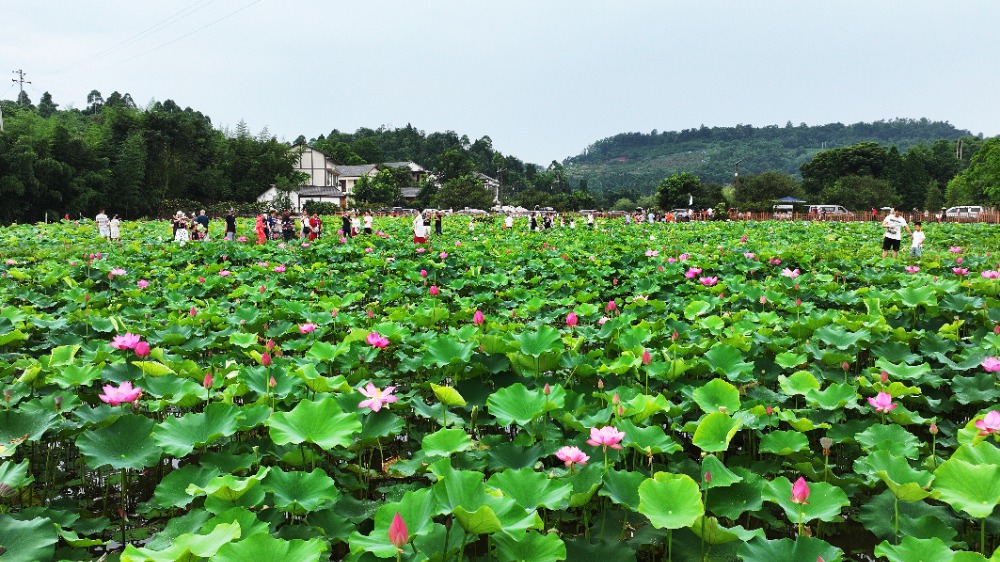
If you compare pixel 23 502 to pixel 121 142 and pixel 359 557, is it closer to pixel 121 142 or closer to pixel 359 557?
pixel 359 557

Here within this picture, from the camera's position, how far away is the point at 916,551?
1.41m

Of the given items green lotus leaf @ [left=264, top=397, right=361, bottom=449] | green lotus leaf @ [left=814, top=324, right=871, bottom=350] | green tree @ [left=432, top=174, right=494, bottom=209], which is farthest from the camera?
green tree @ [left=432, top=174, right=494, bottom=209]

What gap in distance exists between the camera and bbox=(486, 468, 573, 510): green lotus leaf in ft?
5.17

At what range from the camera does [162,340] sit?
3.48m

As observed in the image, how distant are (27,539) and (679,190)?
151ft

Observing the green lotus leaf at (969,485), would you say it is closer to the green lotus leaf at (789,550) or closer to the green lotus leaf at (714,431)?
the green lotus leaf at (789,550)

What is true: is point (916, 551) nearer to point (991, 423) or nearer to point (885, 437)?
point (991, 423)

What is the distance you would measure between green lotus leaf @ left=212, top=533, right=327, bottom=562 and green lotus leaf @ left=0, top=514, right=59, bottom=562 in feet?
1.82

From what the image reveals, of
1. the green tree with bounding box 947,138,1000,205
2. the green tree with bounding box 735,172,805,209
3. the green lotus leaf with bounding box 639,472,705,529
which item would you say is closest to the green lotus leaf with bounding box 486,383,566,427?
the green lotus leaf with bounding box 639,472,705,529

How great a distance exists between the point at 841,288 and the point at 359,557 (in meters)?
5.31

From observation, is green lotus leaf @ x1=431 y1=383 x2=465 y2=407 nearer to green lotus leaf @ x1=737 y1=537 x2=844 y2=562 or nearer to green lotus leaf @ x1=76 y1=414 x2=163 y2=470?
green lotus leaf @ x1=76 y1=414 x2=163 y2=470

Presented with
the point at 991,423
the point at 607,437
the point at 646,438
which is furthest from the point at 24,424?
the point at 991,423

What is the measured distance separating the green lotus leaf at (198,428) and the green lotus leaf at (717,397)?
1.61 meters

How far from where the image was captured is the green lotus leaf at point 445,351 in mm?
2661
